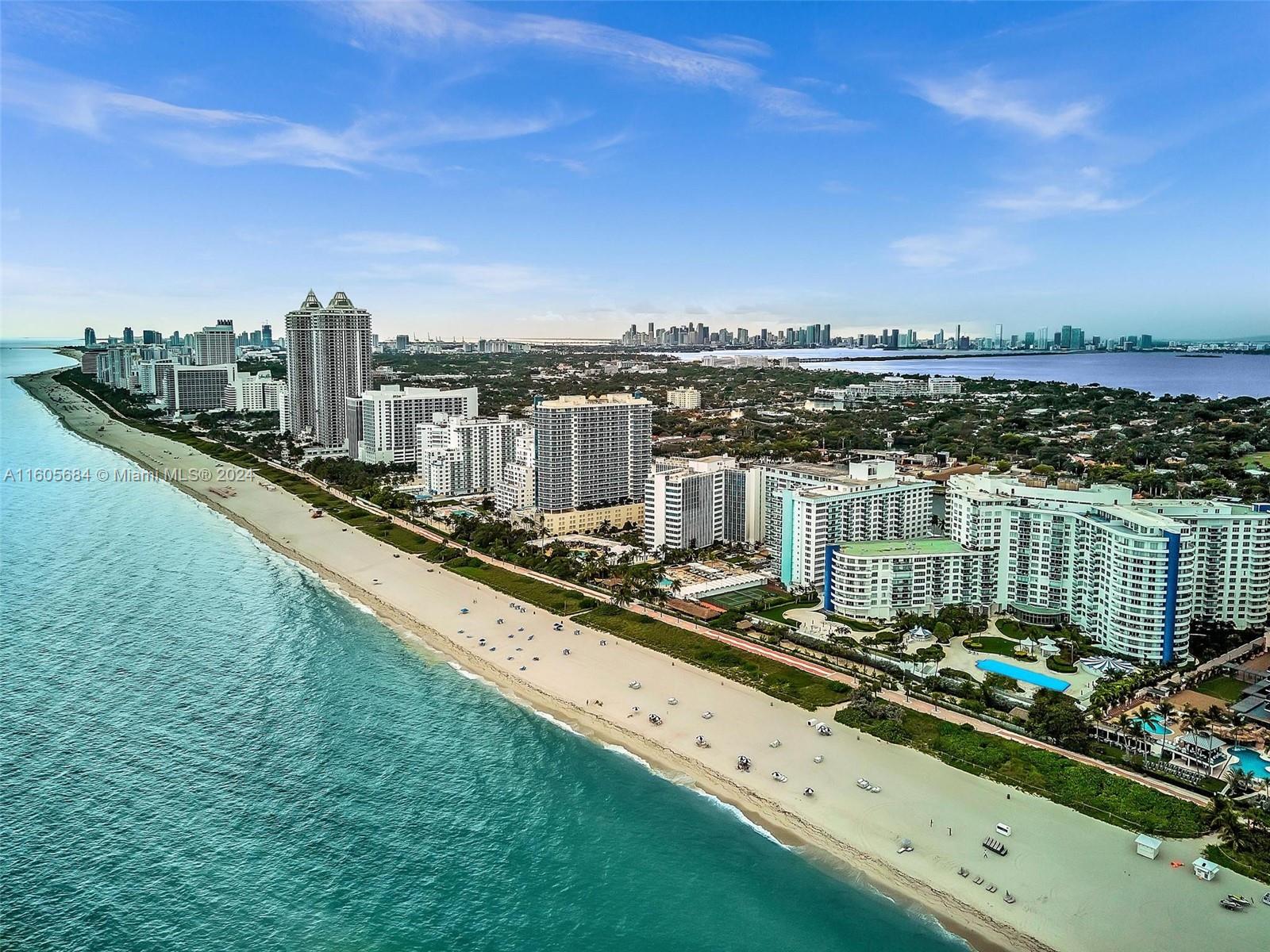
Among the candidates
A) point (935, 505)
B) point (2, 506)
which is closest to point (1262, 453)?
point (935, 505)

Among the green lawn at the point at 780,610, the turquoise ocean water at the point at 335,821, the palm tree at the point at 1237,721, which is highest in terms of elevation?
the green lawn at the point at 780,610

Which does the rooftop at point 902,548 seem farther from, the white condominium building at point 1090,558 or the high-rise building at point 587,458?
the high-rise building at point 587,458


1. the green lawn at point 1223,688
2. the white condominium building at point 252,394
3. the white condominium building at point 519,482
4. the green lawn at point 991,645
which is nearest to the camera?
the green lawn at point 1223,688

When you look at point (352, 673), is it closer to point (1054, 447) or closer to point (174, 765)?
point (174, 765)

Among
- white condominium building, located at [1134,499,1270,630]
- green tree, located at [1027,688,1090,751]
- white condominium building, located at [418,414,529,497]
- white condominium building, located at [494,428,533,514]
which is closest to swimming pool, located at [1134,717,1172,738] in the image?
green tree, located at [1027,688,1090,751]

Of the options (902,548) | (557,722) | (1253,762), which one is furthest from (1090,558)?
(557,722)

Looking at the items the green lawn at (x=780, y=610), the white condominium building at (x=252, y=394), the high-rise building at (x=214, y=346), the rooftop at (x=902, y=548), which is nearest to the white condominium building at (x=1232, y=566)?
the rooftop at (x=902, y=548)
